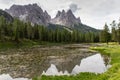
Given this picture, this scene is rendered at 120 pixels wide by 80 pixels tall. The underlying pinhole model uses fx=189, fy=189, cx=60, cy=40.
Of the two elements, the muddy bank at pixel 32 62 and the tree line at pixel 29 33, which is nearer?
the muddy bank at pixel 32 62

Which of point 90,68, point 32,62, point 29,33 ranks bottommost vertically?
point 90,68

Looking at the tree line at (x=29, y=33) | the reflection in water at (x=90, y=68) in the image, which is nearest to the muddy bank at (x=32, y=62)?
the reflection in water at (x=90, y=68)

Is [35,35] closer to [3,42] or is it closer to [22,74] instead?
[3,42]

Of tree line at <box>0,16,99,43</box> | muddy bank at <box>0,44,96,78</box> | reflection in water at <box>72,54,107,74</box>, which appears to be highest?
tree line at <box>0,16,99,43</box>

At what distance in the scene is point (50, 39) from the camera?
160m

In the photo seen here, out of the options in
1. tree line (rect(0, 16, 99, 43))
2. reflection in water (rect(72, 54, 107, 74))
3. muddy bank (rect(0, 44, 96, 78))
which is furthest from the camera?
tree line (rect(0, 16, 99, 43))

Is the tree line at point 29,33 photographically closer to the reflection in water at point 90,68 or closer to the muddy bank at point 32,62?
the muddy bank at point 32,62

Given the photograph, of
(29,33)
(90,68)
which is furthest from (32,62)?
(29,33)

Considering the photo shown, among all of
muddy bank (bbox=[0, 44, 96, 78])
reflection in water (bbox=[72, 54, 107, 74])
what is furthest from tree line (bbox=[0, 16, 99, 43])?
reflection in water (bbox=[72, 54, 107, 74])

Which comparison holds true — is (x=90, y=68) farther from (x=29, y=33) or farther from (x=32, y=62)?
(x=29, y=33)

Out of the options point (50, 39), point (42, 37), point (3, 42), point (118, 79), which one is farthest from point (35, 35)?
point (118, 79)

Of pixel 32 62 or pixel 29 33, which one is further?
pixel 29 33

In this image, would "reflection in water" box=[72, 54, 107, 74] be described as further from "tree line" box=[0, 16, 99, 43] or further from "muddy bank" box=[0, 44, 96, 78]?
"tree line" box=[0, 16, 99, 43]

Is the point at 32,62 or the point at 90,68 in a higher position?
the point at 32,62
